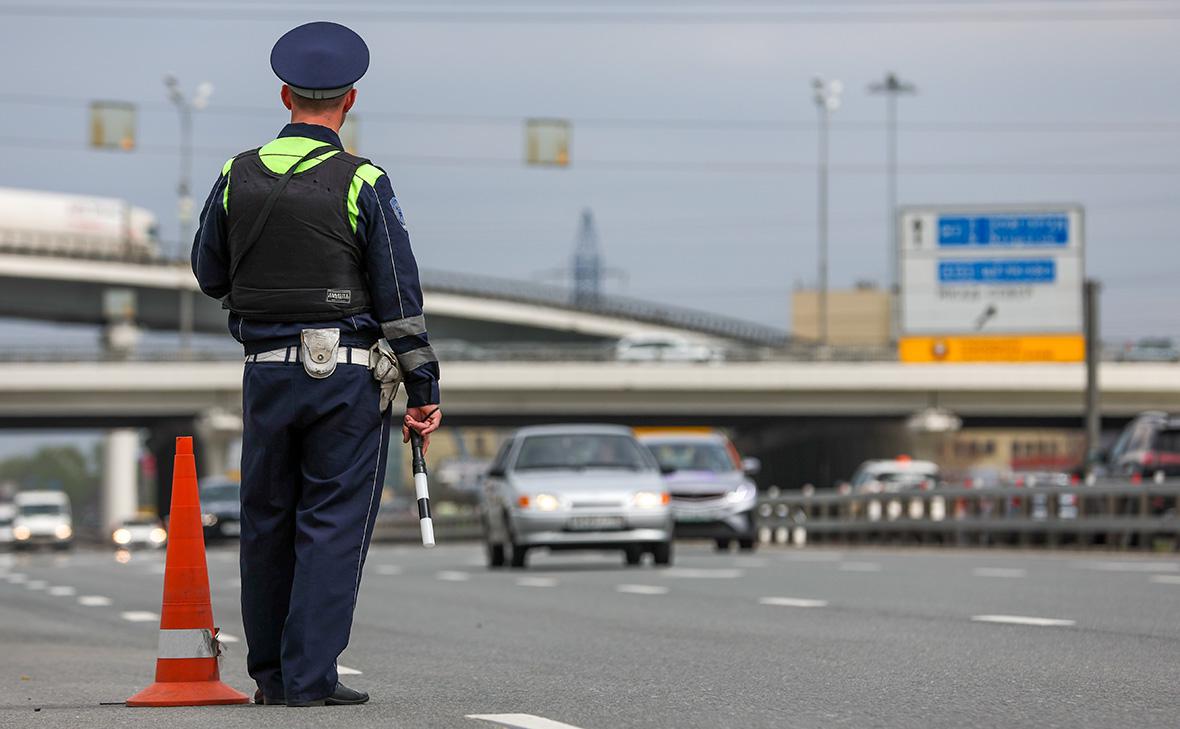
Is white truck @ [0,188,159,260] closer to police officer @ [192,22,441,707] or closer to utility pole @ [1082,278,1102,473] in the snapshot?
utility pole @ [1082,278,1102,473]

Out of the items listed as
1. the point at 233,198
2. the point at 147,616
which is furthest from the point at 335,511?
the point at 147,616

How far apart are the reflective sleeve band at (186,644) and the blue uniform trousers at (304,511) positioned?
0.16m

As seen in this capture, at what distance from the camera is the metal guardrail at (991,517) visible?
27.6 metres

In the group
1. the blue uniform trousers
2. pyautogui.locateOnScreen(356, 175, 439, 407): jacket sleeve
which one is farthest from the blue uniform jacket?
the blue uniform trousers

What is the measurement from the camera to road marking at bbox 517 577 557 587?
18391mm

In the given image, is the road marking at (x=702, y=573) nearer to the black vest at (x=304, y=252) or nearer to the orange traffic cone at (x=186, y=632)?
the orange traffic cone at (x=186, y=632)

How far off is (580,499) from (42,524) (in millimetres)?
47644

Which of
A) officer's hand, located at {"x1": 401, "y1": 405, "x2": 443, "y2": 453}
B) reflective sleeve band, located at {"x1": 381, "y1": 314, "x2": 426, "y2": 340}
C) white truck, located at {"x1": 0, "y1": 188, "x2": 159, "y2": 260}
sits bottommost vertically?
officer's hand, located at {"x1": 401, "y1": 405, "x2": 443, "y2": 453}

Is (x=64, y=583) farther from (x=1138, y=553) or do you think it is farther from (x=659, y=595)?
(x=1138, y=553)

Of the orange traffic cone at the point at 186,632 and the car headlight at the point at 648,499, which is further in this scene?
the car headlight at the point at 648,499

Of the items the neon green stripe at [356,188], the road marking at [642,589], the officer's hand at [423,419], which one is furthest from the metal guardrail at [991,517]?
the neon green stripe at [356,188]

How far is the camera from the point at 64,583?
21938 millimetres

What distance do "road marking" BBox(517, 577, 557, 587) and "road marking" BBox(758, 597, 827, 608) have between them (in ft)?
11.5

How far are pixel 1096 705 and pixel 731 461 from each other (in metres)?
22.9
